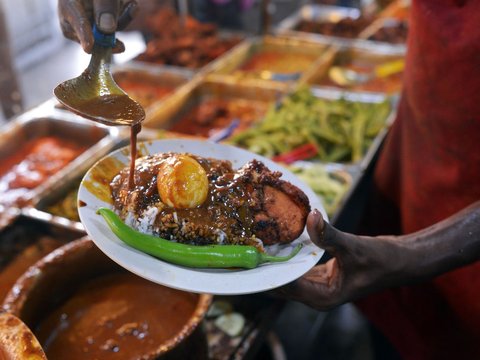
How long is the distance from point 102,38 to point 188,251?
97cm

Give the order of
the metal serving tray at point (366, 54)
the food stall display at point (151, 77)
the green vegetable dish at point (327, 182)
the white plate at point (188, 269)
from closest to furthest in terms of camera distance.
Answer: the white plate at point (188, 269) → the green vegetable dish at point (327, 182) → the food stall display at point (151, 77) → the metal serving tray at point (366, 54)

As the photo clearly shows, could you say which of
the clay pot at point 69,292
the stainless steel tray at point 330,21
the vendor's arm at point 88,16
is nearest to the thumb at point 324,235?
the clay pot at point 69,292

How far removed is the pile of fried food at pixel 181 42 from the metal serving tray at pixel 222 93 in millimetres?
422

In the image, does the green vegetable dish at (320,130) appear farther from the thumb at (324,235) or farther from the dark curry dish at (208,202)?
the thumb at (324,235)

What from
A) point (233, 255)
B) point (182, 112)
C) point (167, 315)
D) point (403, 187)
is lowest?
point (182, 112)

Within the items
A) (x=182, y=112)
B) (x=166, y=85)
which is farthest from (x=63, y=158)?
(x=166, y=85)

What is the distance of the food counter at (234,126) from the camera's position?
2652mm

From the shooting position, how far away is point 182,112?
4.94m

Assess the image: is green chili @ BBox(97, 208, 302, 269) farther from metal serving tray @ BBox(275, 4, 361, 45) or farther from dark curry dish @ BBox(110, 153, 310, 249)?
metal serving tray @ BBox(275, 4, 361, 45)

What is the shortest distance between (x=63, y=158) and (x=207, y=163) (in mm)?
2328

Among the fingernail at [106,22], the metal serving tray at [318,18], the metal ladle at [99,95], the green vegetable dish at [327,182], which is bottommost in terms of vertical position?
the metal serving tray at [318,18]

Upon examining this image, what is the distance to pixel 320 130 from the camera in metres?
4.14

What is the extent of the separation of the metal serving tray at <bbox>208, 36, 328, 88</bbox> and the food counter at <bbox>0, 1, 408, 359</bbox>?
0.6 inches

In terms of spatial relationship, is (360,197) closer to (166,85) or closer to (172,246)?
(166,85)
